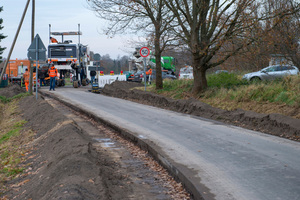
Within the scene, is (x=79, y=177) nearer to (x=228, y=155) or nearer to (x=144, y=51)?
(x=228, y=155)

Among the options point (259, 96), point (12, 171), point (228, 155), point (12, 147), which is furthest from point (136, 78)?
point (228, 155)

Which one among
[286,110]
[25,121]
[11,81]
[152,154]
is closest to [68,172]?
[152,154]

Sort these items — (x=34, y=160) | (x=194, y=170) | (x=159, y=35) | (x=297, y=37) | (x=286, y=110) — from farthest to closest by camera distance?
1. (x=159, y=35)
2. (x=297, y=37)
3. (x=286, y=110)
4. (x=34, y=160)
5. (x=194, y=170)

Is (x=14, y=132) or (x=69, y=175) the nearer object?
(x=69, y=175)

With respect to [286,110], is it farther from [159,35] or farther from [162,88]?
[162,88]

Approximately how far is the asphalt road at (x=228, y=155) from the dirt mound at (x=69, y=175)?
1.35m

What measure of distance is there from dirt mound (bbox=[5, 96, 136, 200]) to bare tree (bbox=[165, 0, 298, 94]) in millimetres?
10067

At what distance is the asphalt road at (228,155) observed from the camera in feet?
19.9

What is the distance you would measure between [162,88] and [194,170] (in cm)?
1906

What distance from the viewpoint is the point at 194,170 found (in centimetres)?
722

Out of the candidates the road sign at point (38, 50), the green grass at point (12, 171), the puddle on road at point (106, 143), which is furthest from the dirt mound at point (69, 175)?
the road sign at point (38, 50)

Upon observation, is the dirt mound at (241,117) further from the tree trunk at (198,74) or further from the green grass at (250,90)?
the tree trunk at (198,74)

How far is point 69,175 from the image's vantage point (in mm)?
6254

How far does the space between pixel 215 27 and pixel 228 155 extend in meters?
12.9
